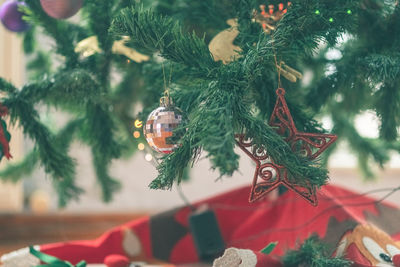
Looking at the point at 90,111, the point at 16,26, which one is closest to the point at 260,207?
the point at 90,111

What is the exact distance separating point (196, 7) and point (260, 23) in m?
0.11

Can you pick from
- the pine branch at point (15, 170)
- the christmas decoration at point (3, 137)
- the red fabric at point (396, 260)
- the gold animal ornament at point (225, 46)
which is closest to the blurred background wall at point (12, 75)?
the pine branch at point (15, 170)

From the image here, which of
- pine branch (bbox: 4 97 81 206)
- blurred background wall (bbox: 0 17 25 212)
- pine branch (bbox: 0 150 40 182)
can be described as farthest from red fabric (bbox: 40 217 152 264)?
blurred background wall (bbox: 0 17 25 212)

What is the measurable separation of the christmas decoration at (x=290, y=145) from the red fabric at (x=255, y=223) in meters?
0.15

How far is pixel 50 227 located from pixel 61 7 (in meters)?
1.09

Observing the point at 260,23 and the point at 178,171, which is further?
the point at 260,23

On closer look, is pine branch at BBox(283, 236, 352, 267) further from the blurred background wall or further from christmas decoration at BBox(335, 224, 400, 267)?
the blurred background wall

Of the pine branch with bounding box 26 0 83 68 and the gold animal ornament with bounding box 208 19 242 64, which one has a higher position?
the pine branch with bounding box 26 0 83 68

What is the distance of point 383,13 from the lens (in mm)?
505

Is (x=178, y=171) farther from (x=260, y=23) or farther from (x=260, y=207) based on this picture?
(x=260, y=207)

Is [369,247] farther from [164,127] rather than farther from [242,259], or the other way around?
[164,127]

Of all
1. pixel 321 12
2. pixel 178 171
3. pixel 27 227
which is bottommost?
pixel 27 227

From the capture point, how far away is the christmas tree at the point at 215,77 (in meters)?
0.38

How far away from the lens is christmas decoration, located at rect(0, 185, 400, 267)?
1.85 feet
